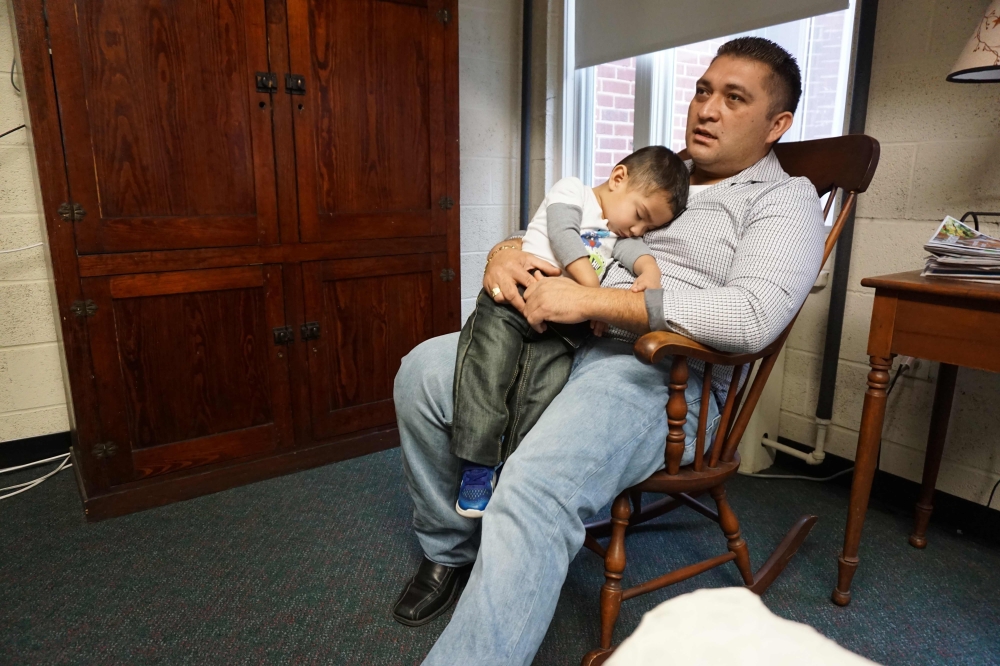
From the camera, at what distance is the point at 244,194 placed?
1.93 m

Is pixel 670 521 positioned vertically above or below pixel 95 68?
below

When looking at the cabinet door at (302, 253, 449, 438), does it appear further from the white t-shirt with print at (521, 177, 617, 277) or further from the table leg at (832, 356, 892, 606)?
the table leg at (832, 356, 892, 606)

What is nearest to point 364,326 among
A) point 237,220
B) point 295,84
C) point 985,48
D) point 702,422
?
point 237,220

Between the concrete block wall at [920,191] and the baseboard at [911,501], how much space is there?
0.03 meters

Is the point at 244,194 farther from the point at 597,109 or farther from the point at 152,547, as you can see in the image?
the point at 597,109

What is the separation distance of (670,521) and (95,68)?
2063 mm

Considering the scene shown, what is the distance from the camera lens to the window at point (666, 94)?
6.50 feet

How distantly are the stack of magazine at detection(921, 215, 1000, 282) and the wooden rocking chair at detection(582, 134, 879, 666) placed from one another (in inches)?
8.7

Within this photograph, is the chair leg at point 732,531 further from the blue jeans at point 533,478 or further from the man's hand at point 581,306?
the man's hand at point 581,306

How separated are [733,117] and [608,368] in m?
0.69

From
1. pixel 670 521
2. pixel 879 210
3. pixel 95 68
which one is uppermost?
pixel 95 68

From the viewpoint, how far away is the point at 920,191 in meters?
1.79

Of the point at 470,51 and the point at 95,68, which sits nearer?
the point at 95,68

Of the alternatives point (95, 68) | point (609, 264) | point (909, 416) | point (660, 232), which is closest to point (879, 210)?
point (909, 416)
